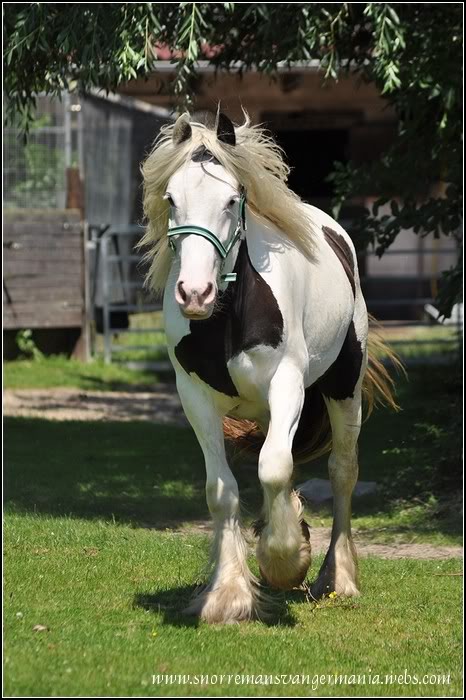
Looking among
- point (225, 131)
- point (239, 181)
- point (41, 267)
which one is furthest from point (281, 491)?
point (41, 267)

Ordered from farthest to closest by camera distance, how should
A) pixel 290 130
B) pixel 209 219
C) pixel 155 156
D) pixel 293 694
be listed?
pixel 290 130 → pixel 155 156 → pixel 209 219 → pixel 293 694

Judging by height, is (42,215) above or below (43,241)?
above

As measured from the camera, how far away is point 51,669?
4.64 meters

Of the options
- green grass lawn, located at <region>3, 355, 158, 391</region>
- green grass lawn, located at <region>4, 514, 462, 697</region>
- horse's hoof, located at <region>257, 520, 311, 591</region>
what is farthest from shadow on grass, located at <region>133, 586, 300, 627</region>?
green grass lawn, located at <region>3, 355, 158, 391</region>

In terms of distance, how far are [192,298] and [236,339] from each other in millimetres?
649

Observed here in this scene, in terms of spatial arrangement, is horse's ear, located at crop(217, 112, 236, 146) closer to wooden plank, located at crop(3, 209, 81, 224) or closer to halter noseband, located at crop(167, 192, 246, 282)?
halter noseband, located at crop(167, 192, 246, 282)

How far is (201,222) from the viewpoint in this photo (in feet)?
16.8

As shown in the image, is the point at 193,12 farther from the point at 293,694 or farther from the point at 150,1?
the point at 293,694

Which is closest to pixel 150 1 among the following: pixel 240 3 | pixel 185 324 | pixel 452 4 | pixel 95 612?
pixel 240 3

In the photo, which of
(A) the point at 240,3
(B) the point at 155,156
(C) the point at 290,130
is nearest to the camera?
(B) the point at 155,156

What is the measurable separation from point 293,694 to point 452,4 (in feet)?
19.8

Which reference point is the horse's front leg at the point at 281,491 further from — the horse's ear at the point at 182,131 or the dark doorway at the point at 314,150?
the dark doorway at the point at 314,150

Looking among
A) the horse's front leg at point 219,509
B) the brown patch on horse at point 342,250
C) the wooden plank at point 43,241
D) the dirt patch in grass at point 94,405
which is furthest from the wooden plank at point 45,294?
the horse's front leg at point 219,509

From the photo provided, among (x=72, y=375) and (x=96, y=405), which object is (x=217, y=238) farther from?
(x=72, y=375)
